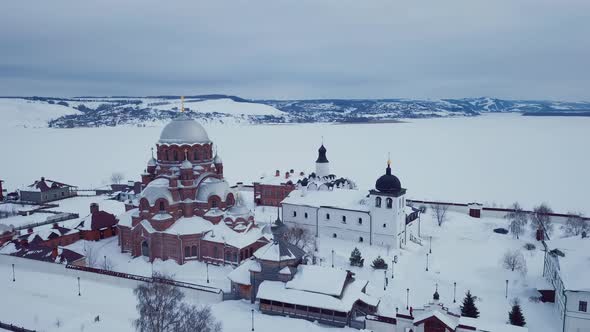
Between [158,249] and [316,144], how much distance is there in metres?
77.6

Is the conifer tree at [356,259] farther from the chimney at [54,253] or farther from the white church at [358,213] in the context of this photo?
the chimney at [54,253]

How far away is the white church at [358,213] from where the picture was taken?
117 ft

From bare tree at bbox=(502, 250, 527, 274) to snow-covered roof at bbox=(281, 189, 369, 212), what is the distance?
414 inches

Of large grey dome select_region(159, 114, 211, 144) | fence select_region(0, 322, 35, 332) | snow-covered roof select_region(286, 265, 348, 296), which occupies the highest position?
large grey dome select_region(159, 114, 211, 144)

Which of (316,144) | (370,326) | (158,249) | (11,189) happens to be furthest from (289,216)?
(316,144)

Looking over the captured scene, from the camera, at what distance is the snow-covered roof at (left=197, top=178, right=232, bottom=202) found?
34.2 m

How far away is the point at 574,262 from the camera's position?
80.5 feet

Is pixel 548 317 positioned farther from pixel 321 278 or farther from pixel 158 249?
pixel 158 249

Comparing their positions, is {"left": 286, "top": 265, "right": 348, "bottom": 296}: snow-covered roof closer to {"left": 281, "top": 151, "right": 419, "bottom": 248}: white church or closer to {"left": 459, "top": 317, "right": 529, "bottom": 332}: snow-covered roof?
{"left": 459, "top": 317, "right": 529, "bottom": 332}: snow-covered roof

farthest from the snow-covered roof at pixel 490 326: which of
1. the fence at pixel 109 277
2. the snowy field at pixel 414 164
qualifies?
the snowy field at pixel 414 164

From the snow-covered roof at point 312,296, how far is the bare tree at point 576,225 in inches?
857

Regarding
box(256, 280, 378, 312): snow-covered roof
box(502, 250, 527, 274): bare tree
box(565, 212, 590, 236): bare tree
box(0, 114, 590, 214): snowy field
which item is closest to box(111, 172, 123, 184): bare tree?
box(0, 114, 590, 214): snowy field

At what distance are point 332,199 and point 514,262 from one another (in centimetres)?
1466

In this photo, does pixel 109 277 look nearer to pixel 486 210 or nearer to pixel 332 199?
pixel 332 199
